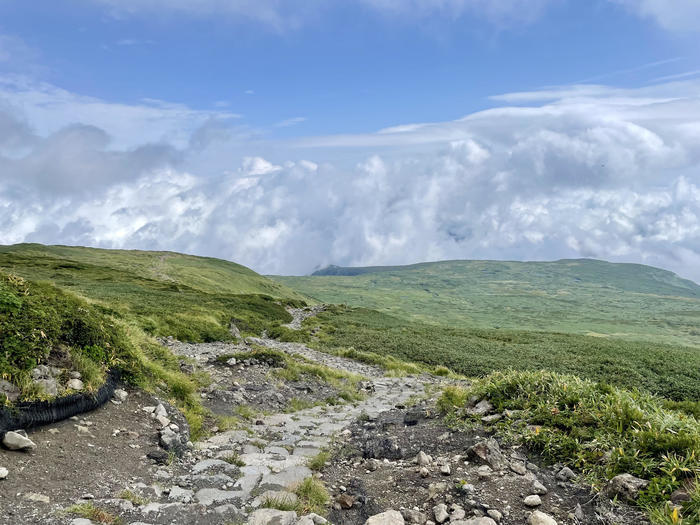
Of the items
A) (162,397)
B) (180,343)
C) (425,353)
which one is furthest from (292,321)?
(162,397)

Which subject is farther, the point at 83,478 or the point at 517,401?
the point at 517,401

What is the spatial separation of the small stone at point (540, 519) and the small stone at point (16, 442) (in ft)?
28.5

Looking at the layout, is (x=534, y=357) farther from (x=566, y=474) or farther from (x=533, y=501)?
(x=533, y=501)

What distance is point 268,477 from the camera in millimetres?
9133

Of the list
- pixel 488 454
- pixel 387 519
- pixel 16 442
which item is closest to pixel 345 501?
pixel 387 519

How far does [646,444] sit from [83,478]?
10066 mm

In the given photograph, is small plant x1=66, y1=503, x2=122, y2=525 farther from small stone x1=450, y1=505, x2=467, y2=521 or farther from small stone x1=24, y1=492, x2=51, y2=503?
small stone x1=450, y1=505, x2=467, y2=521

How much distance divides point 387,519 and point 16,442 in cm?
661

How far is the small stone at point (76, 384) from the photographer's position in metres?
9.56

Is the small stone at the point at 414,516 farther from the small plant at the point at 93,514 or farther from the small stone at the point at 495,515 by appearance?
the small plant at the point at 93,514

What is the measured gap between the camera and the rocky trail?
6.94 m

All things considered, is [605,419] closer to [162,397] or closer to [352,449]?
[352,449]

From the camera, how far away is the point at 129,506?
23.2 feet

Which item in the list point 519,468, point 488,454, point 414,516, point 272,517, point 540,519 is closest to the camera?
point 540,519
